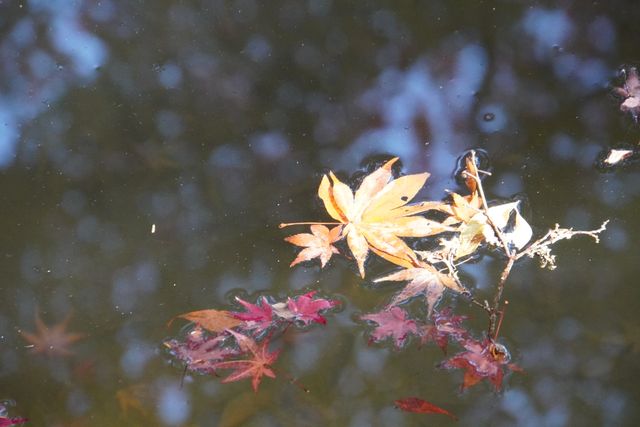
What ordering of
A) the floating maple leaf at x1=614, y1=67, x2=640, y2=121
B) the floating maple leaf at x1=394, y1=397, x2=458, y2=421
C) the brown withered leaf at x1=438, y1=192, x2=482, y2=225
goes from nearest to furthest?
the floating maple leaf at x1=394, y1=397, x2=458, y2=421 → the brown withered leaf at x1=438, y1=192, x2=482, y2=225 → the floating maple leaf at x1=614, y1=67, x2=640, y2=121

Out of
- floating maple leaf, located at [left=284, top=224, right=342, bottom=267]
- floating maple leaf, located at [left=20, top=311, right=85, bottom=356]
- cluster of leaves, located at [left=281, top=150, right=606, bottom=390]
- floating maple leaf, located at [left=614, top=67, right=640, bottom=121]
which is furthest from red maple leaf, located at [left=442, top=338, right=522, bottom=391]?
floating maple leaf, located at [left=20, top=311, right=85, bottom=356]

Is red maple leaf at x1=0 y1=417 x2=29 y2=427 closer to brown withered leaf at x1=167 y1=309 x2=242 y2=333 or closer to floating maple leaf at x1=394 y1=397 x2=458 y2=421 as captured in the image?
brown withered leaf at x1=167 y1=309 x2=242 y2=333

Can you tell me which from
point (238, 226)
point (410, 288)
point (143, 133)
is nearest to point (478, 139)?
point (410, 288)

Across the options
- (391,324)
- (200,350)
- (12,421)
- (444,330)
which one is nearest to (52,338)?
(12,421)

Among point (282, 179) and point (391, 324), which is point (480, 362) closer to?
point (391, 324)

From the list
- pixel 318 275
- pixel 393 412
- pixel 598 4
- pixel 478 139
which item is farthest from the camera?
pixel 598 4

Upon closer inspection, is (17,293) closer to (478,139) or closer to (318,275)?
(318,275)
